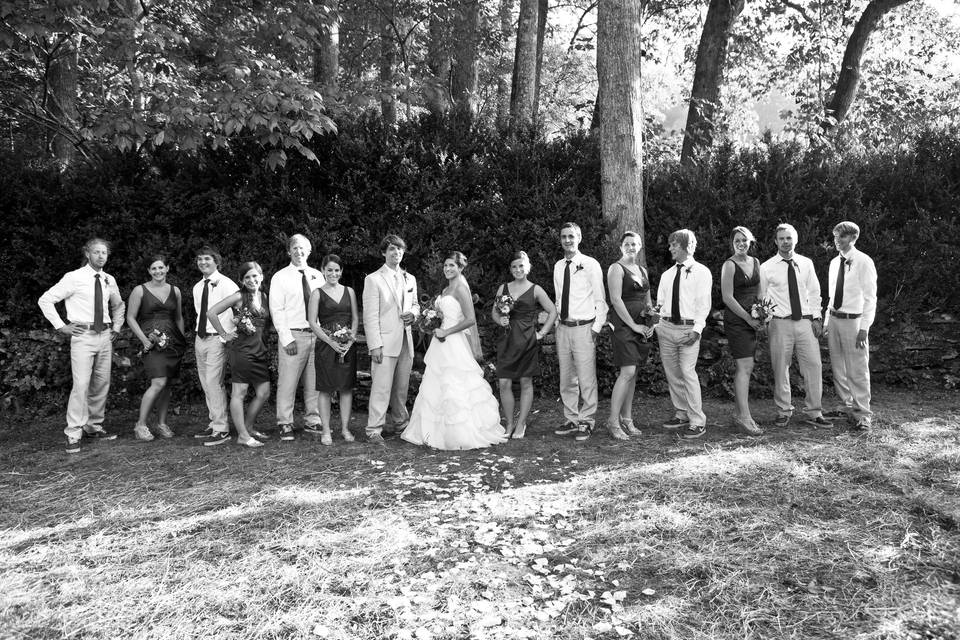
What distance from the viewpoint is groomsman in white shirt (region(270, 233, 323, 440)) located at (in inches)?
271

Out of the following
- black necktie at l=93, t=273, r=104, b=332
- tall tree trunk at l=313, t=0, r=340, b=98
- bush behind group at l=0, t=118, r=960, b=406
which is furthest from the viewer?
tall tree trunk at l=313, t=0, r=340, b=98

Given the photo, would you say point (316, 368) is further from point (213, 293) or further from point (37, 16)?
point (37, 16)

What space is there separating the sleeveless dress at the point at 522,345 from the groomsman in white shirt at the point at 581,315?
0.29 meters

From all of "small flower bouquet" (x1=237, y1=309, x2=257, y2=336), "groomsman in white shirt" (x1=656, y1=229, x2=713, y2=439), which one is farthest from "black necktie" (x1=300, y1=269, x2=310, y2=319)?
"groomsman in white shirt" (x1=656, y1=229, x2=713, y2=439)

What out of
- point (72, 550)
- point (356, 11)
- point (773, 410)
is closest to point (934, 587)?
point (773, 410)

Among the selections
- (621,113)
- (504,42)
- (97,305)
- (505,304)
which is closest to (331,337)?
(505,304)

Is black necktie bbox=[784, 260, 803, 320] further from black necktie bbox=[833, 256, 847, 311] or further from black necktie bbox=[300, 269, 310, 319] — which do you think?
black necktie bbox=[300, 269, 310, 319]

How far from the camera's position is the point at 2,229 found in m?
9.04

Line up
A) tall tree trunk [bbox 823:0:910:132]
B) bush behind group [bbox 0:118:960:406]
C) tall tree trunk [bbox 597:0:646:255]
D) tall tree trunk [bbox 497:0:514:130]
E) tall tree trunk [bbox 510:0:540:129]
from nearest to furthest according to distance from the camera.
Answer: tall tree trunk [bbox 597:0:646:255] → bush behind group [bbox 0:118:960:406] → tall tree trunk [bbox 510:0:540:129] → tall tree trunk [bbox 823:0:910:132] → tall tree trunk [bbox 497:0:514:130]

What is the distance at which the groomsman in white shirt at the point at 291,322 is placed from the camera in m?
6.88

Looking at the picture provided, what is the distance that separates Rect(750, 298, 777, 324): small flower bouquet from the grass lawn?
3.91 feet

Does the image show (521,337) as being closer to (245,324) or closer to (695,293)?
(695,293)

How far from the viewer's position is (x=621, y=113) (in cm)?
886

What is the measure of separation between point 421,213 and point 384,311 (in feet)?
8.64
